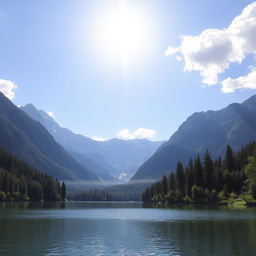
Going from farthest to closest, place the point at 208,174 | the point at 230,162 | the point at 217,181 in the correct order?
the point at 230,162
the point at 208,174
the point at 217,181

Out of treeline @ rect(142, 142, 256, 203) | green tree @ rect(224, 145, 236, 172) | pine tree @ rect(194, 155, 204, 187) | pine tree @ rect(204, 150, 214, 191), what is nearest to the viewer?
treeline @ rect(142, 142, 256, 203)

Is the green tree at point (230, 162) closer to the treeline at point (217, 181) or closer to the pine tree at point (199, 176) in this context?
the treeline at point (217, 181)

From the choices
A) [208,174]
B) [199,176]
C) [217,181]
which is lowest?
[217,181]

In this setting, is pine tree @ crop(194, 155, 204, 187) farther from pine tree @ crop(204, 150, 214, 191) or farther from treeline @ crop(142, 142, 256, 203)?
pine tree @ crop(204, 150, 214, 191)

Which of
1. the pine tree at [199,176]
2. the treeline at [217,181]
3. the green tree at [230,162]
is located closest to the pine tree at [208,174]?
the treeline at [217,181]

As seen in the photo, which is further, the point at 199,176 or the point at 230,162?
the point at 199,176

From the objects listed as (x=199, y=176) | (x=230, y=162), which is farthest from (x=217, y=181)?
(x=230, y=162)

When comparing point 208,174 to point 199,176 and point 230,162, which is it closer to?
point 199,176

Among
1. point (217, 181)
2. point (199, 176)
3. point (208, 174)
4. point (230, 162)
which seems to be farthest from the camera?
point (199, 176)

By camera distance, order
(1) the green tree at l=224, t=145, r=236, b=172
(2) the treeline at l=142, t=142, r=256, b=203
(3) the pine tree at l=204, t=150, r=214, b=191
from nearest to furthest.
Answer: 1. (2) the treeline at l=142, t=142, r=256, b=203
2. (3) the pine tree at l=204, t=150, r=214, b=191
3. (1) the green tree at l=224, t=145, r=236, b=172

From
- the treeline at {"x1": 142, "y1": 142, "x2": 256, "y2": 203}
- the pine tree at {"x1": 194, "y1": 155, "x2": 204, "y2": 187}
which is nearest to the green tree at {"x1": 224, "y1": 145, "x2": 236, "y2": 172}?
the treeline at {"x1": 142, "y1": 142, "x2": 256, "y2": 203}

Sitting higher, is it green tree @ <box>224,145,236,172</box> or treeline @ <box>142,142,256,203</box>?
green tree @ <box>224,145,236,172</box>

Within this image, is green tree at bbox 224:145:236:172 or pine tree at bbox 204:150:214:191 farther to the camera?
green tree at bbox 224:145:236:172

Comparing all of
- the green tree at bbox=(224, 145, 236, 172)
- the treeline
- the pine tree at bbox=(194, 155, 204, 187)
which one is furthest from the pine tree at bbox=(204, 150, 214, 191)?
the green tree at bbox=(224, 145, 236, 172)
